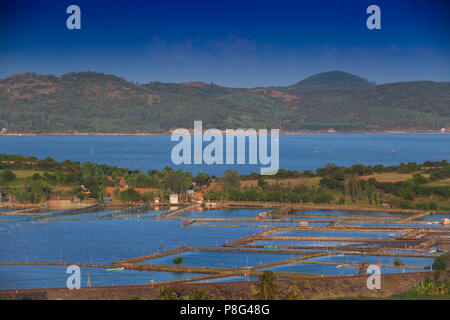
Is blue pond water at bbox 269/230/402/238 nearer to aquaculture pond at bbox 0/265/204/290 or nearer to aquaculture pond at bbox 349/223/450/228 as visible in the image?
aquaculture pond at bbox 349/223/450/228

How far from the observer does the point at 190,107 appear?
406 ft

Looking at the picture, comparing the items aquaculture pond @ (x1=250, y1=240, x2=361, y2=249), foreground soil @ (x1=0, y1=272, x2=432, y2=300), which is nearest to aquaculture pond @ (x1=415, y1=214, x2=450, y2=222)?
aquaculture pond @ (x1=250, y1=240, x2=361, y2=249)

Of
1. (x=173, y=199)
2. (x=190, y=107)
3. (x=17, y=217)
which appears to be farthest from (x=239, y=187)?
(x=190, y=107)

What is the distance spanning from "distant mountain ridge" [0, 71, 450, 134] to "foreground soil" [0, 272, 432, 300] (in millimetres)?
92858

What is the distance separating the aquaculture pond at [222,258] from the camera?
1891cm

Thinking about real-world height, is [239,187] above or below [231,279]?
above

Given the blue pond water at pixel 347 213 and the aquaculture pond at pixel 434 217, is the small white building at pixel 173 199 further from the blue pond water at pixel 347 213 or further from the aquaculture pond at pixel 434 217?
the aquaculture pond at pixel 434 217

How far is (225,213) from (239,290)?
1459 centimetres

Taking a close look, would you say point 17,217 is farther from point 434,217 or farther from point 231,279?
point 434,217

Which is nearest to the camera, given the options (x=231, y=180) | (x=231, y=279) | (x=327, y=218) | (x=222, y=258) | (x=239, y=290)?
(x=239, y=290)

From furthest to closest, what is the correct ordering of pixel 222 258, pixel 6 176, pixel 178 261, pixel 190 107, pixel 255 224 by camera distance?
pixel 190 107, pixel 6 176, pixel 255 224, pixel 222 258, pixel 178 261

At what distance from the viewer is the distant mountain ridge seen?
112375 millimetres
